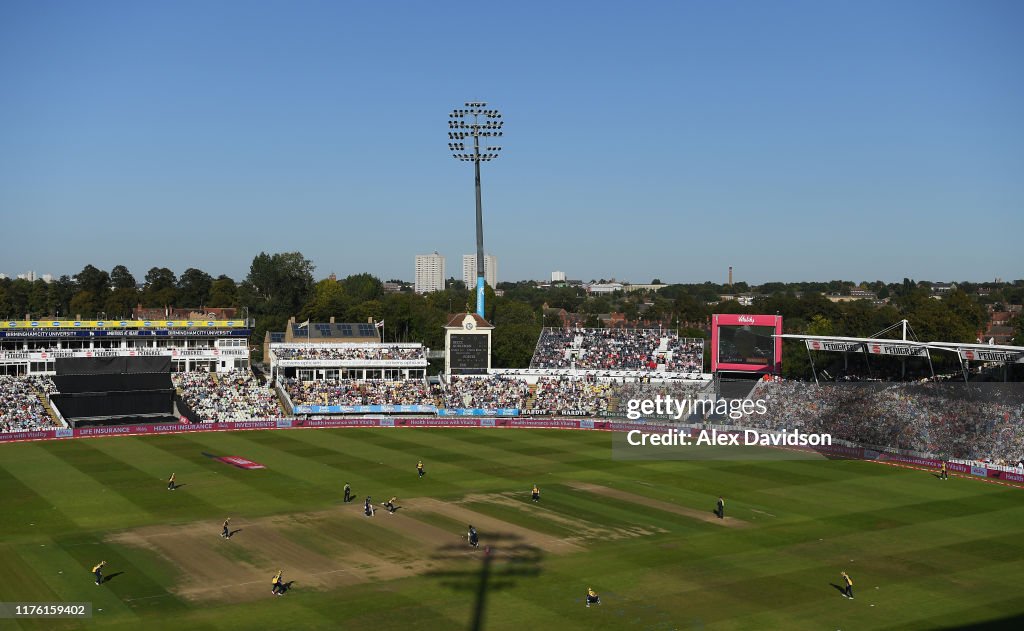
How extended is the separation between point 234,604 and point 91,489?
68.9 feet

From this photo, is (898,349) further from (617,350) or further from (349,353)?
(349,353)

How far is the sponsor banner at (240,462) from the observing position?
5312 centimetres

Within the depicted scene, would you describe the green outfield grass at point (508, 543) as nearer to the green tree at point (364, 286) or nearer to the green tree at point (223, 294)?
the green tree at point (223, 294)

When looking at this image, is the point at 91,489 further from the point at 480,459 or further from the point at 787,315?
the point at 787,315

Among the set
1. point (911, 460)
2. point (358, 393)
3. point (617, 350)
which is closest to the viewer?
point (911, 460)

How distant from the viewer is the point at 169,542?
117ft

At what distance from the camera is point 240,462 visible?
54344 millimetres

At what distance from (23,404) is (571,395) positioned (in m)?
40.8

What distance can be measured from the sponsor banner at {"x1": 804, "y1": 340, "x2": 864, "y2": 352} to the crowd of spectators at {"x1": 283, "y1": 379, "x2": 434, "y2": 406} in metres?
29.6

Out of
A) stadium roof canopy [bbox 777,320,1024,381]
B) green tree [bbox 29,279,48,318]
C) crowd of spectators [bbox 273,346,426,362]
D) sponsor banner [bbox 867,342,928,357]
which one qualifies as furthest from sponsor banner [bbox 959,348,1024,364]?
green tree [bbox 29,279,48,318]

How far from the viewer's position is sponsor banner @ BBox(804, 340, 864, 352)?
67.1 meters

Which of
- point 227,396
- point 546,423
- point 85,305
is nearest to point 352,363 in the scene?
point 227,396

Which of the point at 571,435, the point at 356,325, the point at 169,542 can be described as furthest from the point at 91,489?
the point at 356,325

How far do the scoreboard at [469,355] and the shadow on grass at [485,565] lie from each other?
152 feet
